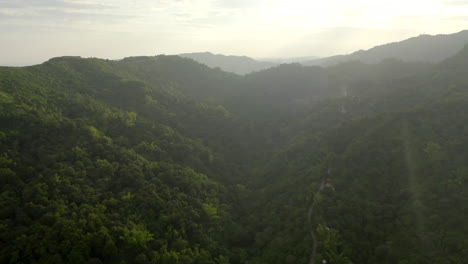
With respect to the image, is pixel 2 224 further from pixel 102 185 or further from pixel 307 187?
pixel 307 187

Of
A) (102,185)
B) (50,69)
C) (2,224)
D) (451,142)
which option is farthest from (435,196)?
(50,69)

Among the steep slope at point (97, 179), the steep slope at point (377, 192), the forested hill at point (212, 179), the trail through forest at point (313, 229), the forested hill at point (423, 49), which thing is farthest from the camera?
the forested hill at point (423, 49)

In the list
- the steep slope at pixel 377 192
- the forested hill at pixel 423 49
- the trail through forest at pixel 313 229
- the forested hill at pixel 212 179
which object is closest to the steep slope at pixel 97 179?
the forested hill at pixel 212 179

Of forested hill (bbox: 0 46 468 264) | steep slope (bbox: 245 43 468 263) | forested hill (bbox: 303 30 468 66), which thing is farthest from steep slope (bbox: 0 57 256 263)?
forested hill (bbox: 303 30 468 66)

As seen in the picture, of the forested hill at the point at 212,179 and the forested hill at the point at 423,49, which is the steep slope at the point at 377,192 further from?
the forested hill at the point at 423,49

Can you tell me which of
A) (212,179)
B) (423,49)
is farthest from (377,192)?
(423,49)

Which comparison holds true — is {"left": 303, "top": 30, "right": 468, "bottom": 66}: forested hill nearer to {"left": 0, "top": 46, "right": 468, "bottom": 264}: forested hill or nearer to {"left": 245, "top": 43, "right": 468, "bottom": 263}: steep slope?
{"left": 0, "top": 46, "right": 468, "bottom": 264}: forested hill
